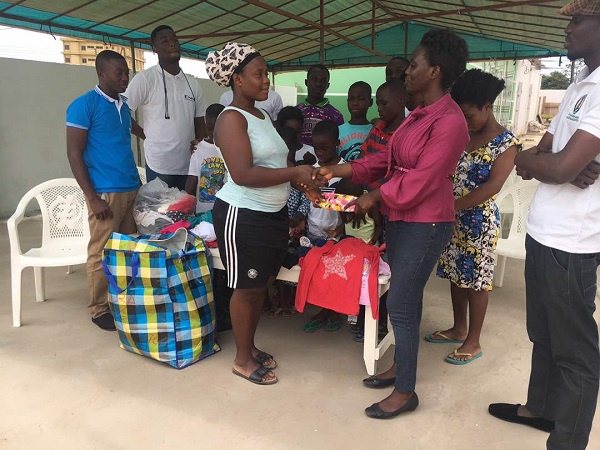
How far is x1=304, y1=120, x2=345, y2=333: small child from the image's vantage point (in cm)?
284

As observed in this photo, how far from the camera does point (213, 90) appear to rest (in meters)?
10.3

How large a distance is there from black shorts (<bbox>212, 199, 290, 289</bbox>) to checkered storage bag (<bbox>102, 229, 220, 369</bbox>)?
1.14 feet

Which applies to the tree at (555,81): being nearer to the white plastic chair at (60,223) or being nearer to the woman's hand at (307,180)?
the white plastic chair at (60,223)

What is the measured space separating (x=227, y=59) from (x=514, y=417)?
2.20 m

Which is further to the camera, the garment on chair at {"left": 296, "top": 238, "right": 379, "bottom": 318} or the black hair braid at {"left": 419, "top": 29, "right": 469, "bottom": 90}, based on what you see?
the garment on chair at {"left": 296, "top": 238, "right": 379, "bottom": 318}

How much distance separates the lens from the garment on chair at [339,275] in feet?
8.18

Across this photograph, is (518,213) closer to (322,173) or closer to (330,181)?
(330,181)

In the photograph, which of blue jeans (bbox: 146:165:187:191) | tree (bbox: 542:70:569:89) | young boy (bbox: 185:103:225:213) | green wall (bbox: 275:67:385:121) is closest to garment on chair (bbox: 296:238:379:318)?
young boy (bbox: 185:103:225:213)

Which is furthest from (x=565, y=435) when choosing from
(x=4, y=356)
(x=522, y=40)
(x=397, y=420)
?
(x=522, y=40)

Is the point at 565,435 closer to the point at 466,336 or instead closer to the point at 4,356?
the point at 466,336

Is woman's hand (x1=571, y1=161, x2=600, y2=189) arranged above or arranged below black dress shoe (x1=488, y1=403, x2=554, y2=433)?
above

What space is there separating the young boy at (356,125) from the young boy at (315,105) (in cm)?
32

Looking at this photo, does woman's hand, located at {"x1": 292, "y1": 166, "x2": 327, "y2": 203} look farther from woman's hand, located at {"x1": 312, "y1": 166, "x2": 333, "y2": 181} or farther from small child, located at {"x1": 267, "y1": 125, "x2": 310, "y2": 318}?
small child, located at {"x1": 267, "y1": 125, "x2": 310, "y2": 318}

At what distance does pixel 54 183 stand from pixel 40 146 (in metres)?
3.67
